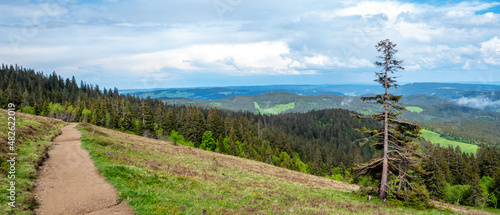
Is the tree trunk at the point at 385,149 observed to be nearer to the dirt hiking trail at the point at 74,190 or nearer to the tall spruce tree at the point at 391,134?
the tall spruce tree at the point at 391,134

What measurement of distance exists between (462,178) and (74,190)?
324ft

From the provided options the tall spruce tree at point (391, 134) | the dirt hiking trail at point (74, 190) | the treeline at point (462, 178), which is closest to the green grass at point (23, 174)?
the dirt hiking trail at point (74, 190)

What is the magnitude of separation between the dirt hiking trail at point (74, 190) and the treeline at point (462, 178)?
181 ft

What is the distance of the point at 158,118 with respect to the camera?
95.8m

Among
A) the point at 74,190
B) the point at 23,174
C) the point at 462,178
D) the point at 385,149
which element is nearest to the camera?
the point at 74,190

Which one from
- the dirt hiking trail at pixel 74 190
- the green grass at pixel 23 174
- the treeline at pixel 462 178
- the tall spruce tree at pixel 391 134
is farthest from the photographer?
the treeline at pixel 462 178

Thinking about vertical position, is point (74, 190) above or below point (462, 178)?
above

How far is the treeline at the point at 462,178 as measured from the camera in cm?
5944

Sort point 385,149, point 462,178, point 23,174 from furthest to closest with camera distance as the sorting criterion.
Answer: point 462,178
point 385,149
point 23,174

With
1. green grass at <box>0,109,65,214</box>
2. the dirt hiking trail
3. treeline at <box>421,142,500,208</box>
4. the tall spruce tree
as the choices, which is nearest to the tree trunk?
the tall spruce tree

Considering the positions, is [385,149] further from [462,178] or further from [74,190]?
[462,178]

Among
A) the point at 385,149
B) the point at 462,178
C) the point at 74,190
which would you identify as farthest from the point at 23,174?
the point at 462,178

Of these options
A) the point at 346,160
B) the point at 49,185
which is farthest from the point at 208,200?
the point at 346,160

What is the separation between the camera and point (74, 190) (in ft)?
51.1
